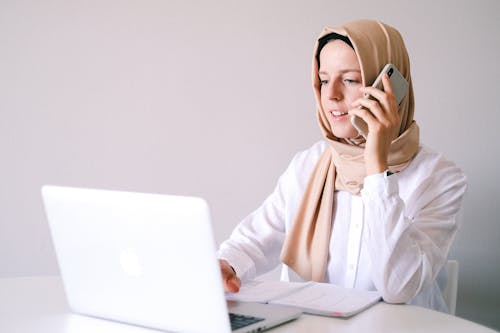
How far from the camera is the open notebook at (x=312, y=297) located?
1.74 metres

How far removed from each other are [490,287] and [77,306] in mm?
1867

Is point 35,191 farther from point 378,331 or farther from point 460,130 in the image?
Answer: point 378,331

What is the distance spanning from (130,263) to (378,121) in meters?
0.86

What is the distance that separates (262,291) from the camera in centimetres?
196

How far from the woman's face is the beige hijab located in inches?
1.7

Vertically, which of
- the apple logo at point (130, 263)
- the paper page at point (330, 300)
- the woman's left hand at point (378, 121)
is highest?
the woman's left hand at point (378, 121)

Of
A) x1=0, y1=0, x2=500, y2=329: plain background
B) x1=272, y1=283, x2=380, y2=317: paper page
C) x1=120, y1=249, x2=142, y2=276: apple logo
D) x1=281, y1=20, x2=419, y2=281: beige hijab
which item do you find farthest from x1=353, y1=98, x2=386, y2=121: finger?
x1=0, y1=0, x2=500, y2=329: plain background

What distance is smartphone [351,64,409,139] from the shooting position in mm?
2146

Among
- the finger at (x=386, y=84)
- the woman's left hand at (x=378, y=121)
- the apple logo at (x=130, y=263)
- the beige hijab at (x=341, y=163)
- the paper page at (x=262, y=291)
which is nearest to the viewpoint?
the apple logo at (x=130, y=263)

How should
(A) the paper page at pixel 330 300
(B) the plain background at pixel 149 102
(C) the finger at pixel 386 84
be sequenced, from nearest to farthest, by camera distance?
1. (A) the paper page at pixel 330 300
2. (C) the finger at pixel 386 84
3. (B) the plain background at pixel 149 102

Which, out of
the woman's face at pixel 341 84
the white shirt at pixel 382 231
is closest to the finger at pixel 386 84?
the woman's face at pixel 341 84

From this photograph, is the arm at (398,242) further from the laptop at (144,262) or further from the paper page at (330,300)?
the laptop at (144,262)

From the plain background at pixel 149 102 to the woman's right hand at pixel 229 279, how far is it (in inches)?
45.3

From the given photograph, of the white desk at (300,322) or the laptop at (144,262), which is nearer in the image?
the laptop at (144,262)
